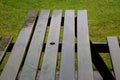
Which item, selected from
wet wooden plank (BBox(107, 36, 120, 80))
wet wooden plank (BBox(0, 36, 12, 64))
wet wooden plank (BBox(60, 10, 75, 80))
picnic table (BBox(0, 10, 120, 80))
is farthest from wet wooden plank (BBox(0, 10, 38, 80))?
wet wooden plank (BBox(107, 36, 120, 80))

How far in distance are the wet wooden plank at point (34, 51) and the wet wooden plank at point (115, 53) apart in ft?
2.40

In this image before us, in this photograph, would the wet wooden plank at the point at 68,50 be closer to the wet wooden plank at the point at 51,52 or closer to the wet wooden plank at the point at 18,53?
the wet wooden plank at the point at 51,52

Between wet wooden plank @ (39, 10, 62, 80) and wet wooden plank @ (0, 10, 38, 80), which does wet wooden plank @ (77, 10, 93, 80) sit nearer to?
wet wooden plank @ (39, 10, 62, 80)

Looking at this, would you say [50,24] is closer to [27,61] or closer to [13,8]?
[27,61]

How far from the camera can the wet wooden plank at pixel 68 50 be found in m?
2.16

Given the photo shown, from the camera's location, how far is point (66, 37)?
2.94 m

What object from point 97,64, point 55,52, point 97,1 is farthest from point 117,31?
point 55,52

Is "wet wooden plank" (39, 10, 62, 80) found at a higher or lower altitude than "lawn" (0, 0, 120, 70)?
lower

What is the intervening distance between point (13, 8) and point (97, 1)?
8.77 ft

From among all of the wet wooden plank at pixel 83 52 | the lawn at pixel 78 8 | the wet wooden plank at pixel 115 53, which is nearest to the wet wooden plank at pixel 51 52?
the wet wooden plank at pixel 83 52

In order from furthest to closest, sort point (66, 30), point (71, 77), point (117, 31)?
point (117, 31), point (66, 30), point (71, 77)

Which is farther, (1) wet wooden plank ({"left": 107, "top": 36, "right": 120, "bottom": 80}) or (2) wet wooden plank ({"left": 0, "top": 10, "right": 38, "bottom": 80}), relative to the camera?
(1) wet wooden plank ({"left": 107, "top": 36, "right": 120, "bottom": 80})

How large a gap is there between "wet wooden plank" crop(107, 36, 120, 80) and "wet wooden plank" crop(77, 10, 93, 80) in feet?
1.09

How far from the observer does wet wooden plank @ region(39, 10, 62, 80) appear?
7.07 ft
